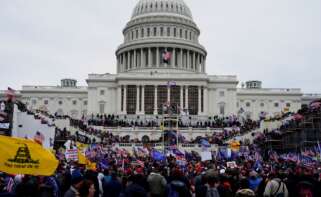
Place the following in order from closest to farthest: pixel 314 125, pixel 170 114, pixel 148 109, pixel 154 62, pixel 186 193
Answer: pixel 186 193 < pixel 314 125 < pixel 170 114 < pixel 148 109 < pixel 154 62

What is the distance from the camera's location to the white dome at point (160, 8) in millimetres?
128625

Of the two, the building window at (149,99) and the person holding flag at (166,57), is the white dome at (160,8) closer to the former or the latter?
the person holding flag at (166,57)

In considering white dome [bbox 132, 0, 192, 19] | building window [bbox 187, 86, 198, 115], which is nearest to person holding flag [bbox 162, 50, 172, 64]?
building window [bbox 187, 86, 198, 115]

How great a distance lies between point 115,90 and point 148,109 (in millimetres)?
8563

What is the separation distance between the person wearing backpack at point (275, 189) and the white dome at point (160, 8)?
115984mm

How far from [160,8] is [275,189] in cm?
11776

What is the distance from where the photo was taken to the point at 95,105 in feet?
355

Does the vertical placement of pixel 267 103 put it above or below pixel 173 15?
below

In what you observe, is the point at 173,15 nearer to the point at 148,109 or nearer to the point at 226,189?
the point at 148,109

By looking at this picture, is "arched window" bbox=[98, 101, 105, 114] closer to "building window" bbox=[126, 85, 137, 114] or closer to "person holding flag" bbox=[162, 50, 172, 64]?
"building window" bbox=[126, 85, 137, 114]

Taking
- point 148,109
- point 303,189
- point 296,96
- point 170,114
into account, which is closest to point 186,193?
point 303,189

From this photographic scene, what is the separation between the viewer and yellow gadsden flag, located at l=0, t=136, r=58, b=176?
38.1 feet

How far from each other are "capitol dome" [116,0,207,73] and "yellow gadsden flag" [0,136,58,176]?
102 metres

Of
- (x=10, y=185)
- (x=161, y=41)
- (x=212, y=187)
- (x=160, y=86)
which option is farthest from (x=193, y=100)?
(x=212, y=187)
